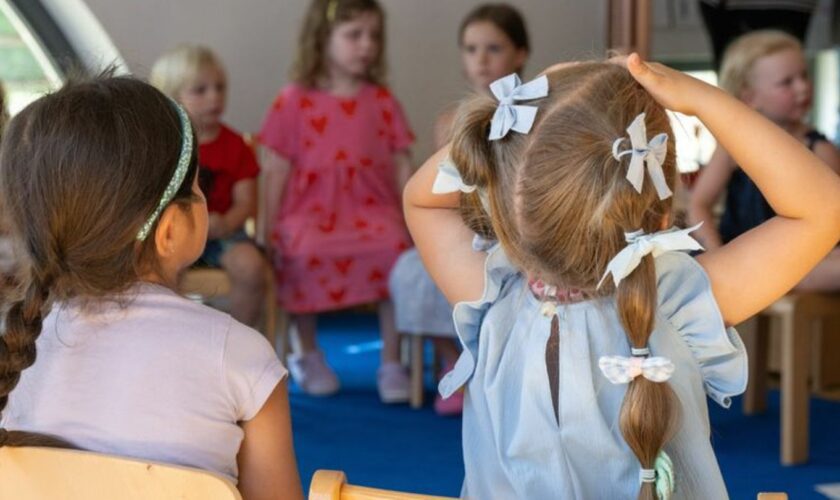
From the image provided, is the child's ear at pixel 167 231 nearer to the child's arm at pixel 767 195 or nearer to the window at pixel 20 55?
the child's arm at pixel 767 195

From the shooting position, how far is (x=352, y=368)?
4.20 meters

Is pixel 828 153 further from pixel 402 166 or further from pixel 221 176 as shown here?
pixel 221 176

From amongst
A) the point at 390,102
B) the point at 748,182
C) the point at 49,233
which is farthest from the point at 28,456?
the point at 390,102

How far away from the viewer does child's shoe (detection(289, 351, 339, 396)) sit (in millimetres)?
3768

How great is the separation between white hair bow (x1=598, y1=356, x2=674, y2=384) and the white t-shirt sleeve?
1.03 ft

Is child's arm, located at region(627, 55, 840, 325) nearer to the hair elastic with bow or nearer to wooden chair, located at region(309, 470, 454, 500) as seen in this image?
the hair elastic with bow

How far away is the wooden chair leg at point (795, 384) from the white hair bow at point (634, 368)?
5.77 ft

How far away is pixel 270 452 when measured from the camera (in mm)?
1301

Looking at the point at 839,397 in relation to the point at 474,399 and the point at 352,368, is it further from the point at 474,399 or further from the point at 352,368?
the point at 474,399

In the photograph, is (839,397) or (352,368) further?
(352,368)

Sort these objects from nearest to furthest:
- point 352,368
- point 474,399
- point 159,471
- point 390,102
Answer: point 159,471
point 474,399
point 390,102
point 352,368

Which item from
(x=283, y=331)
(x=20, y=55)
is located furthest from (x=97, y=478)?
(x=20, y=55)

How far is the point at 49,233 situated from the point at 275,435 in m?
0.29

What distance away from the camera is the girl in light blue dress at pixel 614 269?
3.95ft
